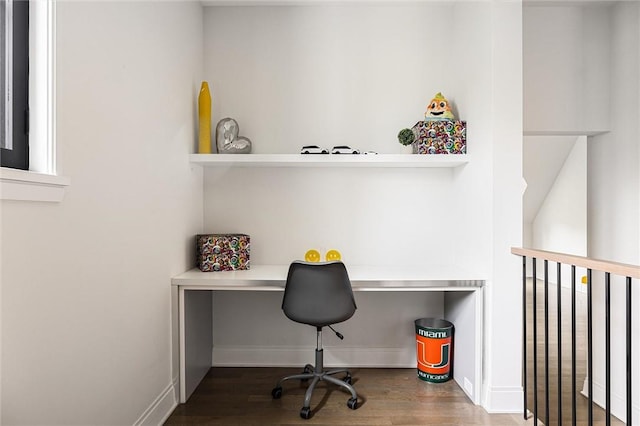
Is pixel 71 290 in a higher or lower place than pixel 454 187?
lower

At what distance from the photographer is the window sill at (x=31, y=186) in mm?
1112

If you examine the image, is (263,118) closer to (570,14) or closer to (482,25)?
(482,25)

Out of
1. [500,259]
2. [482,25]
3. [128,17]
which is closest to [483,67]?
[482,25]

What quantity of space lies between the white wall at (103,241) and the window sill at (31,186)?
3 cm

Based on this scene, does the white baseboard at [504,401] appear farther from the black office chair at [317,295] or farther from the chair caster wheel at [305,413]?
the chair caster wheel at [305,413]

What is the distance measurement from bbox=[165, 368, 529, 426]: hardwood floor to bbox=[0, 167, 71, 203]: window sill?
1.48 metres

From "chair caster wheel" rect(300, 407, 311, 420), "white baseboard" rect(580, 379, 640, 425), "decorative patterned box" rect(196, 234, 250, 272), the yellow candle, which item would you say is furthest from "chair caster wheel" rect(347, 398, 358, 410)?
the yellow candle

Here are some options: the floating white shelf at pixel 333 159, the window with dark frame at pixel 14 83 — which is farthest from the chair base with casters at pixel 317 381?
the window with dark frame at pixel 14 83

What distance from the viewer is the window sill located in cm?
111

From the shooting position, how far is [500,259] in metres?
2.41

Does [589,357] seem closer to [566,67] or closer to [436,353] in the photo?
[436,353]

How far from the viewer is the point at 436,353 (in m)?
2.78

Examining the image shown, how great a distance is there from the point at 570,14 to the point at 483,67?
0.95 meters

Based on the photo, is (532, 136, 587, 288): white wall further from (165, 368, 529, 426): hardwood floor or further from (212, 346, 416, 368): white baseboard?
(165, 368, 529, 426): hardwood floor
